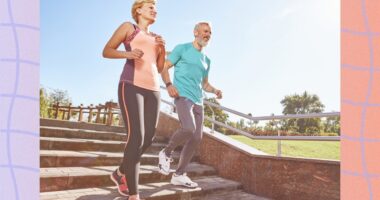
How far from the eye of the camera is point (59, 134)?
5008mm

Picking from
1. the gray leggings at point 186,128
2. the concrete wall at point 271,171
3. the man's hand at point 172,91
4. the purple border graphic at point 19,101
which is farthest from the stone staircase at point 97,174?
the purple border graphic at point 19,101

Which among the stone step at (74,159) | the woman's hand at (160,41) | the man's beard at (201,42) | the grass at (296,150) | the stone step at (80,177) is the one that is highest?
the man's beard at (201,42)

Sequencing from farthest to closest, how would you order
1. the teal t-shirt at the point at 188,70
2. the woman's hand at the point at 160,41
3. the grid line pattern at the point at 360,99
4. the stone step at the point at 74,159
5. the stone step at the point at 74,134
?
the stone step at the point at 74,134, the teal t-shirt at the point at 188,70, the stone step at the point at 74,159, the woman's hand at the point at 160,41, the grid line pattern at the point at 360,99

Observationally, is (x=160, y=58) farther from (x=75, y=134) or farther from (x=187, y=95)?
(x=75, y=134)

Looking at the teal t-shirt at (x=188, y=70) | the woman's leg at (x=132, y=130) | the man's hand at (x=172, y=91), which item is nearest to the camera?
the woman's leg at (x=132, y=130)

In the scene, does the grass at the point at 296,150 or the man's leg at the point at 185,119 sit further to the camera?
the grass at the point at 296,150

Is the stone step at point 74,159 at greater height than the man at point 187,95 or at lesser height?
lesser

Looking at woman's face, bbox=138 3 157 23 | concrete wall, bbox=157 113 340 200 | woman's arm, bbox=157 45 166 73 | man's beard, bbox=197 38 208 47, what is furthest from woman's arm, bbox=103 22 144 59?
concrete wall, bbox=157 113 340 200

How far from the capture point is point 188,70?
4.02 meters

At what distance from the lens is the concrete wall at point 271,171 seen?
4117 millimetres

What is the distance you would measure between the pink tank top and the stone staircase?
3.81 ft

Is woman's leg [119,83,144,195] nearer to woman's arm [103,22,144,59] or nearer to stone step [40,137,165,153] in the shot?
woman's arm [103,22,144,59]

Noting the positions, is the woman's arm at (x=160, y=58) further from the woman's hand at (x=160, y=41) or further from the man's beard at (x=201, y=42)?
the man's beard at (x=201, y=42)

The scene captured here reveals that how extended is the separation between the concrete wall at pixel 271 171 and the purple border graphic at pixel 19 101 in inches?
151
